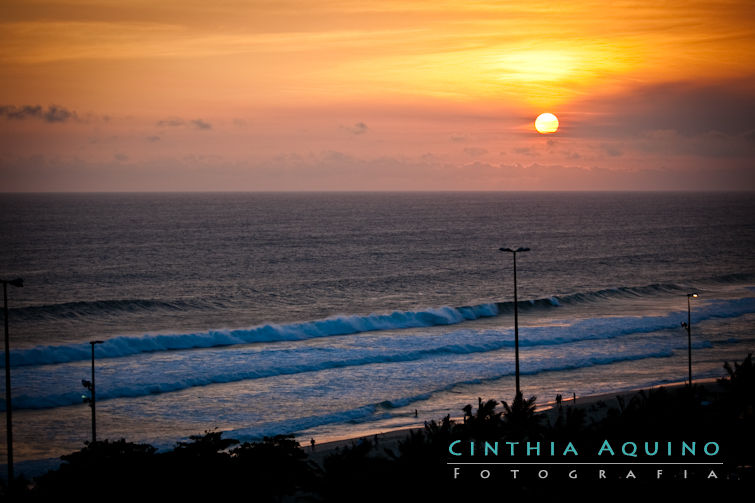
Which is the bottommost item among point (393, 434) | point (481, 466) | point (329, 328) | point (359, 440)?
point (359, 440)

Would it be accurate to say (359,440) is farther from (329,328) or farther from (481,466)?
(329,328)

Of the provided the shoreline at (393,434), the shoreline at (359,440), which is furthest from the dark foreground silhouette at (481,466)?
the shoreline at (359,440)

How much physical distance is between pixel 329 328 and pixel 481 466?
4260cm

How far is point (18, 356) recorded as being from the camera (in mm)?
48719

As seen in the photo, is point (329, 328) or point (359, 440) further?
point (329, 328)

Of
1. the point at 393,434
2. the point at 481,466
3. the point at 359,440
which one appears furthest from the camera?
the point at 393,434

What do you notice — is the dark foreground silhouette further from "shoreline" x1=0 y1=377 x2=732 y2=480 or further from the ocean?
the ocean

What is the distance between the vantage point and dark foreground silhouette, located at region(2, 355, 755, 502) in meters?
16.1

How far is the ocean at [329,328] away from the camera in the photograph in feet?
126

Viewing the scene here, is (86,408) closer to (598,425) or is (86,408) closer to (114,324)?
(114,324)

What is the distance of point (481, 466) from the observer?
16797 mm

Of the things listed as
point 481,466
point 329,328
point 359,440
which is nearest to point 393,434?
point 359,440

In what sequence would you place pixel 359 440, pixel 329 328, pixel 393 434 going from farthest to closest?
pixel 329 328 → pixel 393 434 → pixel 359 440

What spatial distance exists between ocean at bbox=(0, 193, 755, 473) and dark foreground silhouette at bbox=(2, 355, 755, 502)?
12.7m
